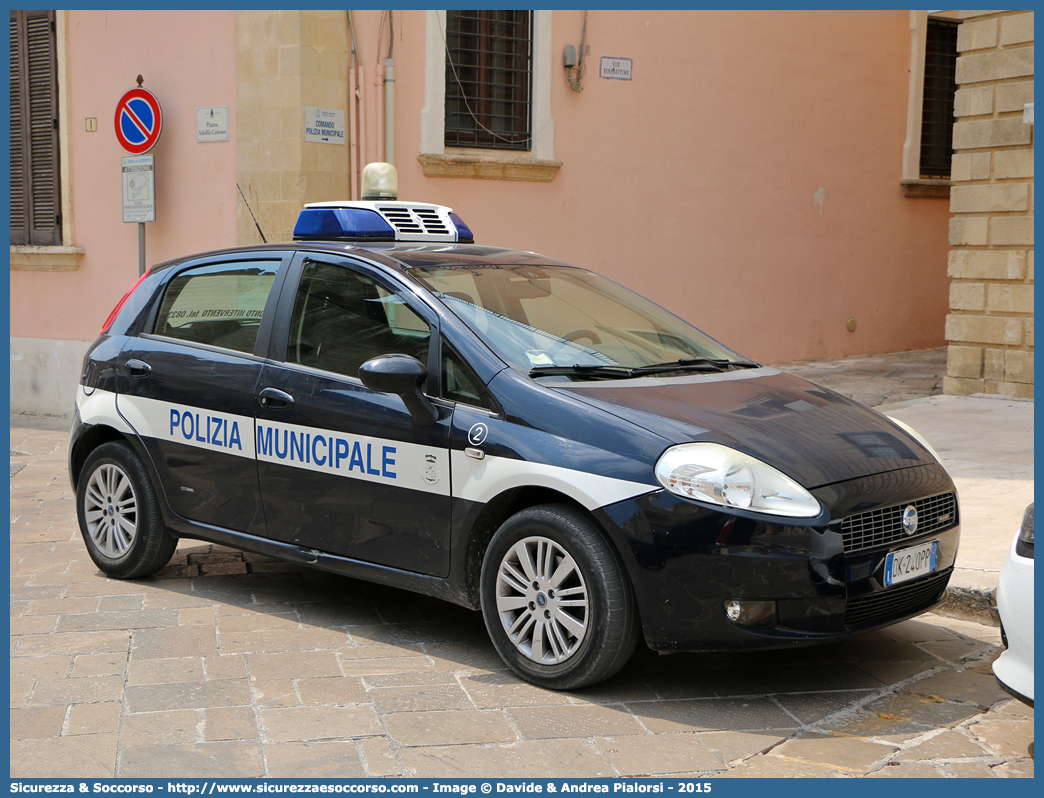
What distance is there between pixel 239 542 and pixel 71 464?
4.30 feet

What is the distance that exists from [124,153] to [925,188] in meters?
9.63

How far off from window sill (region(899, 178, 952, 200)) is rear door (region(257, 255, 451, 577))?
11.4 meters

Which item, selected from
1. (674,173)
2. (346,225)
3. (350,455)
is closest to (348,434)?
(350,455)

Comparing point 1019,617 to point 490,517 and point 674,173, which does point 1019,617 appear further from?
point 674,173

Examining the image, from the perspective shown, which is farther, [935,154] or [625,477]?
[935,154]

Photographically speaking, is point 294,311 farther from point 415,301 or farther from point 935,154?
point 935,154

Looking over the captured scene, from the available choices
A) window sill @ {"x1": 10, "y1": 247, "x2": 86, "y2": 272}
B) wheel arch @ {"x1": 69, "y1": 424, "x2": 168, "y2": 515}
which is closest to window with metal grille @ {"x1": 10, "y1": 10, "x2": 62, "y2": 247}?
window sill @ {"x1": 10, "y1": 247, "x2": 86, "y2": 272}

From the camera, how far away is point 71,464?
229 inches

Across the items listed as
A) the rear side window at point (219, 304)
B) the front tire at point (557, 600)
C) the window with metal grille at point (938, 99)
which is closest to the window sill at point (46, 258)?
the rear side window at point (219, 304)

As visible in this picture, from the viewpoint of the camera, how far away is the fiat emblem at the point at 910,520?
3982mm

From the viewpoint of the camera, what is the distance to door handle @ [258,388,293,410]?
4781 mm

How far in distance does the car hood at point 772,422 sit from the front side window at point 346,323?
76 centimetres
